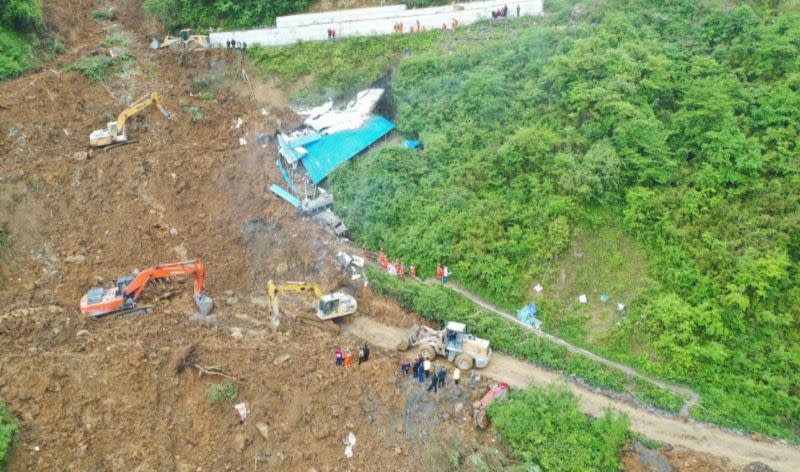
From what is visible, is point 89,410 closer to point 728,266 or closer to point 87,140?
point 87,140

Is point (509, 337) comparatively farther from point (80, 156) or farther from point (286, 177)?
point (80, 156)

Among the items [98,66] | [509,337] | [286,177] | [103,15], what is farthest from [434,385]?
[103,15]

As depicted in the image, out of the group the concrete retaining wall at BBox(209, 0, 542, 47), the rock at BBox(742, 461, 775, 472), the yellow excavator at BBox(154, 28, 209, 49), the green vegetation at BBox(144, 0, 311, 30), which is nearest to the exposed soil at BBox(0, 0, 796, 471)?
the rock at BBox(742, 461, 775, 472)

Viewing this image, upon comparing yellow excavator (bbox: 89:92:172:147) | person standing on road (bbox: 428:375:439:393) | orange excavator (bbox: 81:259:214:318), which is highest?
yellow excavator (bbox: 89:92:172:147)

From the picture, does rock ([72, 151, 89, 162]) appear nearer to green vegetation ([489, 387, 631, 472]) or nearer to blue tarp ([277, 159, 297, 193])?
blue tarp ([277, 159, 297, 193])

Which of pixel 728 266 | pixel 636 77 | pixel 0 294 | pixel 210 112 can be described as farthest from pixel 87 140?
pixel 728 266

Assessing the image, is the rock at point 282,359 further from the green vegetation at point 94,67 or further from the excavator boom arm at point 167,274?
the green vegetation at point 94,67
